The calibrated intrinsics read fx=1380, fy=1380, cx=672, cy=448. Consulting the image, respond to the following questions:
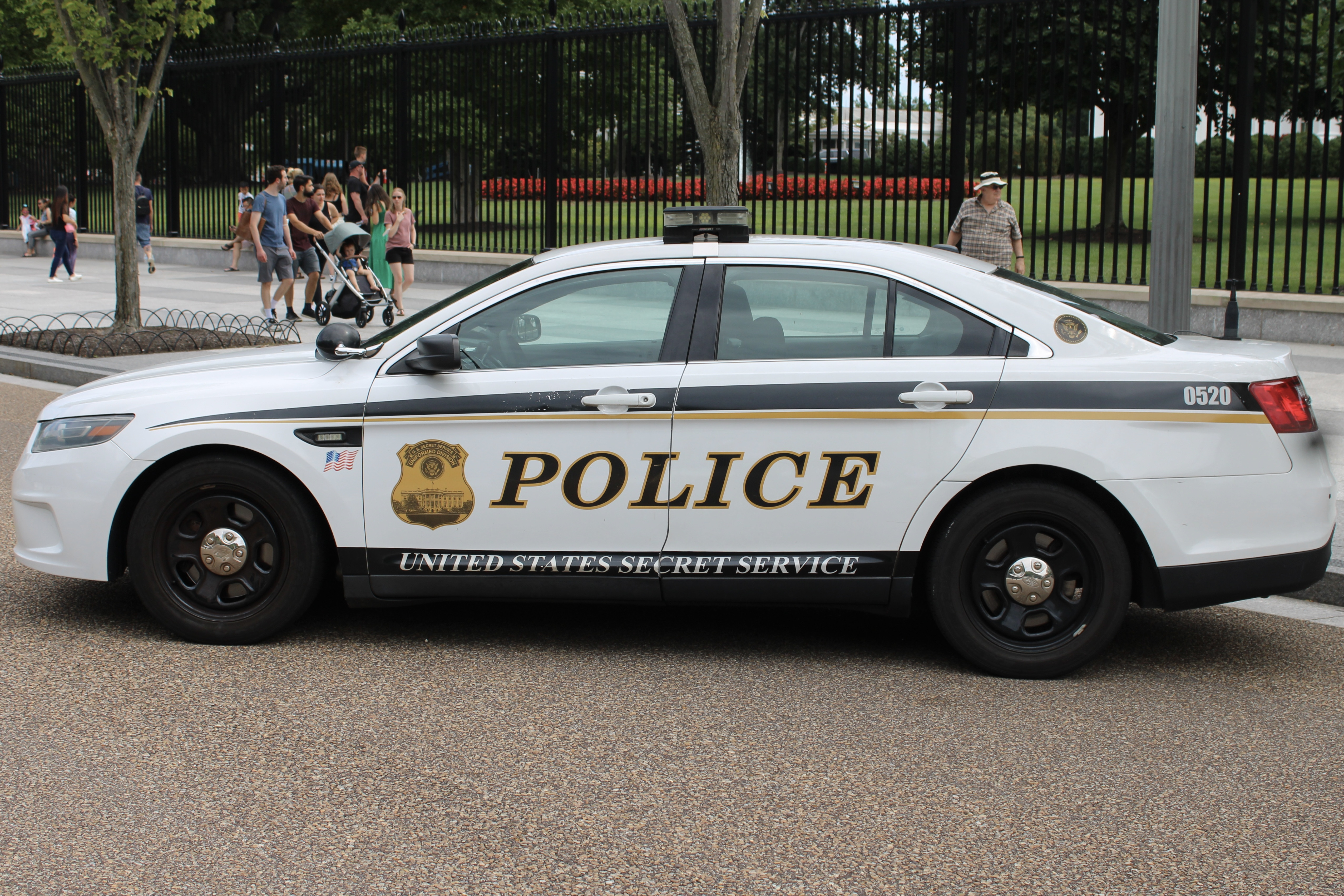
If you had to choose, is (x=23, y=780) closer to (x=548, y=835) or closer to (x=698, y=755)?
(x=548, y=835)

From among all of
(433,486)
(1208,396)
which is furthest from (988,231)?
(433,486)

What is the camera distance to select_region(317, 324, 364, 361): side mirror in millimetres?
5180

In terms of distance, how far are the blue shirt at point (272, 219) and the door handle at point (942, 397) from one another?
12.9 meters

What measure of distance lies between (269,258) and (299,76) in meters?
7.95

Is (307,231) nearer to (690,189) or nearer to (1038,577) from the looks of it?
(690,189)

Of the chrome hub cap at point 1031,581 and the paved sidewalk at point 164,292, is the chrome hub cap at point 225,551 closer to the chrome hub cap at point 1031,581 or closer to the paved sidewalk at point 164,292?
the chrome hub cap at point 1031,581

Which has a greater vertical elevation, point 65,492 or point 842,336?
point 842,336

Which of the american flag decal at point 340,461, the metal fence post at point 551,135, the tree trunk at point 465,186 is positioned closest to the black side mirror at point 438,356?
the american flag decal at point 340,461

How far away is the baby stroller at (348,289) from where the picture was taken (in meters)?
14.8

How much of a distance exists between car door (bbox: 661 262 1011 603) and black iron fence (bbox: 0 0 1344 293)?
8209mm

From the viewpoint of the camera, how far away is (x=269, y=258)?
1647 centimetres

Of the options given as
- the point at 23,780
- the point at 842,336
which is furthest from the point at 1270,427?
the point at 23,780

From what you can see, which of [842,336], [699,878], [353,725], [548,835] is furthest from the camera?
[842,336]

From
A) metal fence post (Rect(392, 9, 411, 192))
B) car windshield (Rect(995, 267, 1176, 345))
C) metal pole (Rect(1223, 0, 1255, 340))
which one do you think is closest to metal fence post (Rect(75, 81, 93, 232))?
metal fence post (Rect(392, 9, 411, 192))
